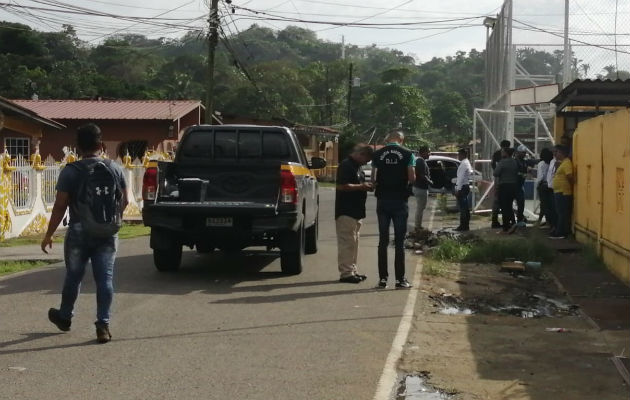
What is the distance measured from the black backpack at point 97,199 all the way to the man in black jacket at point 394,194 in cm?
381

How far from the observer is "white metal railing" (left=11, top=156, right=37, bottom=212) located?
16.7 meters

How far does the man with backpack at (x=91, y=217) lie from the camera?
7129 mm

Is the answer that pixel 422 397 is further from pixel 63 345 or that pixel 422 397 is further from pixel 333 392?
pixel 63 345

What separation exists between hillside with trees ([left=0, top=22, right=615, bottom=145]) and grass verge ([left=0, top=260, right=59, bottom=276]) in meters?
21.5

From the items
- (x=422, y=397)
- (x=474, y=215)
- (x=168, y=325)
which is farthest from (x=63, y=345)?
(x=474, y=215)

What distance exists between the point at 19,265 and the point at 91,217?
19.7 feet

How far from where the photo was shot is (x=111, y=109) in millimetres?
37562

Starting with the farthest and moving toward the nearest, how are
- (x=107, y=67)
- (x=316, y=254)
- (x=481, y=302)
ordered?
(x=107, y=67) < (x=316, y=254) < (x=481, y=302)

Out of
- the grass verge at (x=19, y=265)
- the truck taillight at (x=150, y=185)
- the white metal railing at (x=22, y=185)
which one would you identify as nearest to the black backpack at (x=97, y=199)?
the truck taillight at (x=150, y=185)

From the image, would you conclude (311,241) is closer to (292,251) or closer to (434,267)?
(434,267)

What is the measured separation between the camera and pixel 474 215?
22.4 metres

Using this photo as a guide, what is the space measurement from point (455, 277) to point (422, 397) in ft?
18.9

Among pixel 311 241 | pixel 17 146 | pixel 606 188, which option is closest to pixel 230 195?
pixel 311 241

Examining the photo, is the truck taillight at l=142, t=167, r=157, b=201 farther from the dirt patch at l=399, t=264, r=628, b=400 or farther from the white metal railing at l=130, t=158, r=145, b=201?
the white metal railing at l=130, t=158, r=145, b=201
